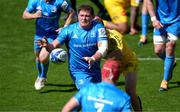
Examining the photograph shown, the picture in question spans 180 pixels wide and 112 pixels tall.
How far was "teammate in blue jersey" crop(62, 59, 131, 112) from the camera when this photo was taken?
20.5 ft

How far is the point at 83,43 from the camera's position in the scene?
9.28 metres

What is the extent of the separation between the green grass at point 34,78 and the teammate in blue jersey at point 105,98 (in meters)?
4.49

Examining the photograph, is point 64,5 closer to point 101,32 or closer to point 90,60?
point 101,32

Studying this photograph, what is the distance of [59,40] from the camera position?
9.25 metres

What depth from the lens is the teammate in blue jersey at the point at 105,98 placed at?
6.26 meters

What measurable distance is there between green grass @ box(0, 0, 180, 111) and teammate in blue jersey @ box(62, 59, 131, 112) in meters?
4.49

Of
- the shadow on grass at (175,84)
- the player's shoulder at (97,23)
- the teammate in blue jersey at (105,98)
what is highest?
the player's shoulder at (97,23)

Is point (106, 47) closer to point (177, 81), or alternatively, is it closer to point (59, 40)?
point (59, 40)

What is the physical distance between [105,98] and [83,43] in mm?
3077

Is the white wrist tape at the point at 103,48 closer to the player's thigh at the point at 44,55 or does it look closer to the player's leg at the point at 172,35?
the player's leg at the point at 172,35

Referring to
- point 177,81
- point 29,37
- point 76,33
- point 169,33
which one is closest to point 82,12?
point 76,33

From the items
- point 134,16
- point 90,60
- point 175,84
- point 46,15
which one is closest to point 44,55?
point 46,15

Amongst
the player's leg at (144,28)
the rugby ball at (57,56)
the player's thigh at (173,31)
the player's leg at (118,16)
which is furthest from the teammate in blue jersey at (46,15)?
the player's leg at (144,28)

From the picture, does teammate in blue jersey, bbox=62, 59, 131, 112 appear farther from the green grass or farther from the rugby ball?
the green grass
